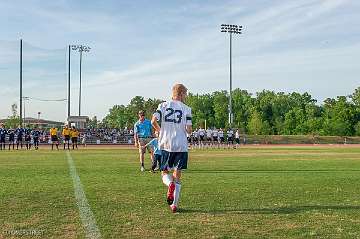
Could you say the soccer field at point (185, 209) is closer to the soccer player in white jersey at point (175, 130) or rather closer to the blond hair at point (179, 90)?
the soccer player in white jersey at point (175, 130)

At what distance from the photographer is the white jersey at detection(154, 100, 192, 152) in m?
8.75

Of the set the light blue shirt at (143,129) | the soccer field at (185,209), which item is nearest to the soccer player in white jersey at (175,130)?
the soccer field at (185,209)

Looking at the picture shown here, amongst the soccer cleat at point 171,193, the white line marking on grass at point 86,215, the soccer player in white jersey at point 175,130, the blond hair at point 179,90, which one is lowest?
the white line marking on grass at point 86,215

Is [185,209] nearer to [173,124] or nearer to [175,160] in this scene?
[175,160]

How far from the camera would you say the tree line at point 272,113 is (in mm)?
97312

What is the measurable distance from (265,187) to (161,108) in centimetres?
371

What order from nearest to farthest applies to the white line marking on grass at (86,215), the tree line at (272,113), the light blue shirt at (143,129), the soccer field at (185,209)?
the white line marking on grass at (86,215)
the soccer field at (185,209)
the light blue shirt at (143,129)
the tree line at (272,113)

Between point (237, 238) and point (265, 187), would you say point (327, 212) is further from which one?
point (265, 187)

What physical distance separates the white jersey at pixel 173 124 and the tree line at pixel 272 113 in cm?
8865

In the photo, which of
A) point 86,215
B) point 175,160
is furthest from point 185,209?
point 86,215

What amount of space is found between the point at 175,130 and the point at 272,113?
11973cm

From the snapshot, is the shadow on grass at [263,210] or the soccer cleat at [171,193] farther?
the soccer cleat at [171,193]

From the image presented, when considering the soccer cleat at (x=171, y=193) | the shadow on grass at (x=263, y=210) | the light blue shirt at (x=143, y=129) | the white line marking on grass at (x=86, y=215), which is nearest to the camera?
the white line marking on grass at (x=86, y=215)

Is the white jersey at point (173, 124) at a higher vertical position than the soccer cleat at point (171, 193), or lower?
higher
